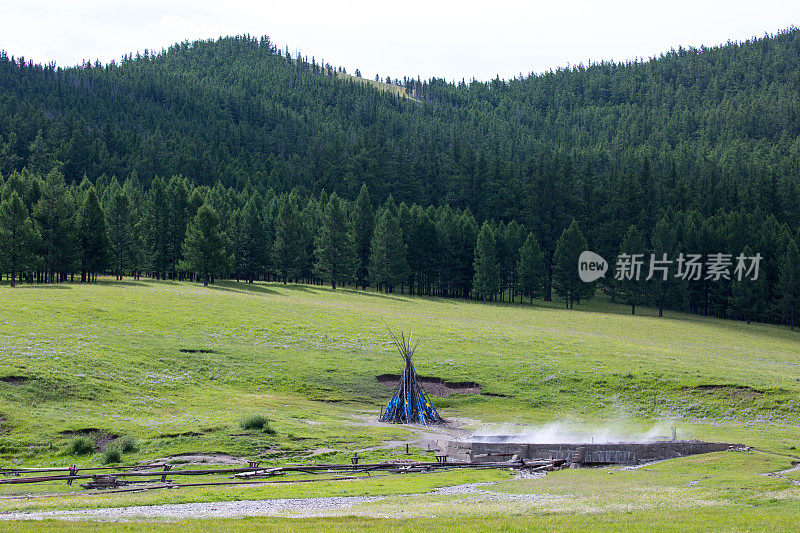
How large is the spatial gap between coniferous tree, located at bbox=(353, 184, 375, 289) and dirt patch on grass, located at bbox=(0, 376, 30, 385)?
3417 inches

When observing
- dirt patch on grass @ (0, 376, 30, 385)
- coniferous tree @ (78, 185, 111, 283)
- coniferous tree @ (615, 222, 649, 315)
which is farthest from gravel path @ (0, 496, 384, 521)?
coniferous tree @ (615, 222, 649, 315)

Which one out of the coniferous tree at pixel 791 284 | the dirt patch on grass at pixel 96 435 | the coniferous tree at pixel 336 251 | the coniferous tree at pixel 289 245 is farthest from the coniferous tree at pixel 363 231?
the dirt patch on grass at pixel 96 435

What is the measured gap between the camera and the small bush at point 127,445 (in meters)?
33.6

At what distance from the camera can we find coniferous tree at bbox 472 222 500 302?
120 metres

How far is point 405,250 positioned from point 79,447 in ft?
298

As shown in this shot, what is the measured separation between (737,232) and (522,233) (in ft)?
130

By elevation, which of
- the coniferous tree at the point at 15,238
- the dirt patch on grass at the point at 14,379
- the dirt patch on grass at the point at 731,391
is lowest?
the dirt patch on grass at the point at 731,391

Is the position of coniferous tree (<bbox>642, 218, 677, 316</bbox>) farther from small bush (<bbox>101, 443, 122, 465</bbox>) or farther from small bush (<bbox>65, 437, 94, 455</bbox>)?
small bush (<bbox>65, 437, 94, 455</bbox>)

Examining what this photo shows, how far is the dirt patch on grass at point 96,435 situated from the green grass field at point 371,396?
0.22 meters

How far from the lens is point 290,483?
27.5m

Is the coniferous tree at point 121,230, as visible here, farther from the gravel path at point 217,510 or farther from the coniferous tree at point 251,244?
the gravel path at point 217,510

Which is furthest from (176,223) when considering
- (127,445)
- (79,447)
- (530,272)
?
(127,445)

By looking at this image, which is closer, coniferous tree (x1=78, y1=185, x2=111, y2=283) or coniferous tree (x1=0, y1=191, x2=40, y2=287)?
coniferous tree (x1=0, y1=191, x2=40, y2=287)

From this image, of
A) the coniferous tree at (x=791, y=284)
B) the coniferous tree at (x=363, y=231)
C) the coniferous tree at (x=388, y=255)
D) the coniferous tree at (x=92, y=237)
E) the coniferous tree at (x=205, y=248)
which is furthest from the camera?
the coniferous tree at (x=363, y=231)
